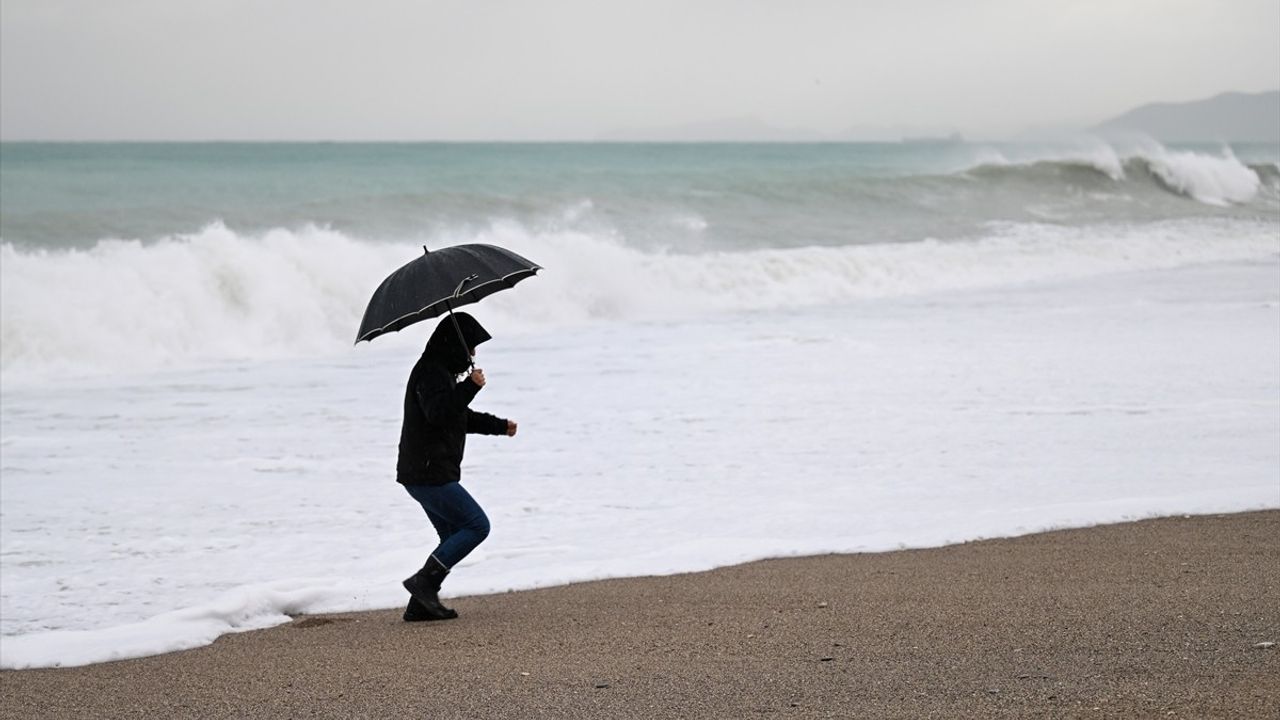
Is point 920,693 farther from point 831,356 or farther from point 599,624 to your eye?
point 831,356

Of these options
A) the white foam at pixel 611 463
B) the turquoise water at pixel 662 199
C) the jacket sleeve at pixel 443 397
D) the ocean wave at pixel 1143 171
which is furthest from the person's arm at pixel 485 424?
the ocean wave at pixel 1143 171

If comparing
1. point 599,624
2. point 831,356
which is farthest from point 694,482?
point 831,356

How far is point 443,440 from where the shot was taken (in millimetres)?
5656

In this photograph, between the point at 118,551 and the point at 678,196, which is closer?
the point at 118,551

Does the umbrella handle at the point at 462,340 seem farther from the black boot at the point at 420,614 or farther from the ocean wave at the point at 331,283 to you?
the ocean wave at the point at 331,283

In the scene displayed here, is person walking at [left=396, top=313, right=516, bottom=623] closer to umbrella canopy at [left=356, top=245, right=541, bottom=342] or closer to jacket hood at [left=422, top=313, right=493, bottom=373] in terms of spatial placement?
jacket hood at [left=422, top=313, right=493, bottom=373]

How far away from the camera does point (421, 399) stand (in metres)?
5.52

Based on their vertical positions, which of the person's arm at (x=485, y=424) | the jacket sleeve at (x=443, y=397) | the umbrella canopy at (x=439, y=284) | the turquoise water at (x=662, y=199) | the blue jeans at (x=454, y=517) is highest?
the turquoise water at (x=662, y=199)

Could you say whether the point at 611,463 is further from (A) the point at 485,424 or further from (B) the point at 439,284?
(B) the point at 439,284

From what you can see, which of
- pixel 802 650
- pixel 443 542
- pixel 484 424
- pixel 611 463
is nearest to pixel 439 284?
pixel 484 424

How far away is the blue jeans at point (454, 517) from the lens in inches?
225

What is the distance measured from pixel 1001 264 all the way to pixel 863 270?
12.2 feet

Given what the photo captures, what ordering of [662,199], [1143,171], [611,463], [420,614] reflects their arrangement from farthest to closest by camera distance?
[1143,171] < [662,199] < [611,463] < [420,614]

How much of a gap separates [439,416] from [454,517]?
0.52 m
